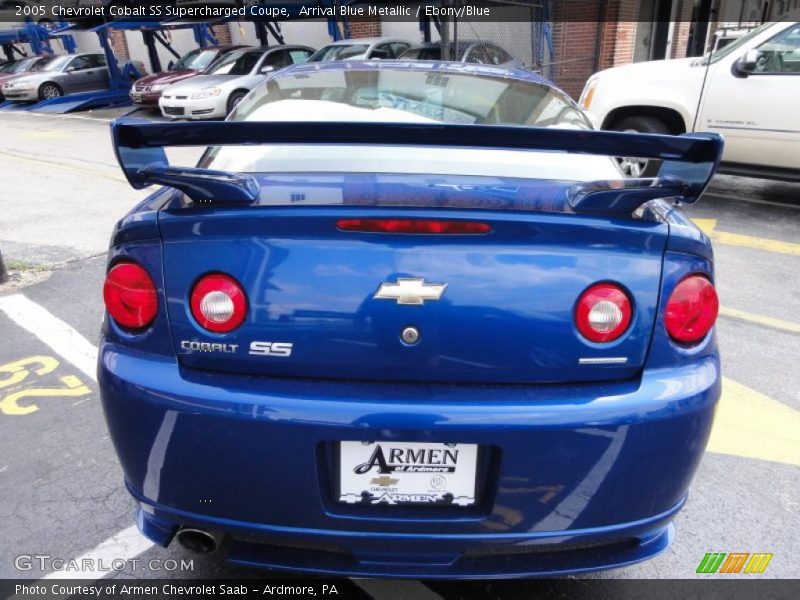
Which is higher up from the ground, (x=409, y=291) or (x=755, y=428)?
(x=409, y=291)

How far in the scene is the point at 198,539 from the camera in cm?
174

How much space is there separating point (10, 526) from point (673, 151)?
103 inches

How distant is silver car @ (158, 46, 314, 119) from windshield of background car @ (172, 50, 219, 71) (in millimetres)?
843

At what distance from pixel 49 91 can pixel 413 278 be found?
21.6 m

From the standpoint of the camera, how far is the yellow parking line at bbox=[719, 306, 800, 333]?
408 centimetres

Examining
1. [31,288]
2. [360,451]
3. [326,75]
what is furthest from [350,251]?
[31,288]

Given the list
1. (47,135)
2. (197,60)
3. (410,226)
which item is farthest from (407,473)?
(197,60)

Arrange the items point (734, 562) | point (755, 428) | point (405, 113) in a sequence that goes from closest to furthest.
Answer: point (734, 562) → point (405, 113) → point (755, 428)

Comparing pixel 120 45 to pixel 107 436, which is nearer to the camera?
pixel 107 436

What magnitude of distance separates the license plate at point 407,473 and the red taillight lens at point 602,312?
423 millimetres

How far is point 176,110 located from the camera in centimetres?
1346

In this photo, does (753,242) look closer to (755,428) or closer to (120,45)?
(755,428)

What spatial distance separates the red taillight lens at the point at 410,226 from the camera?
1.59 meters

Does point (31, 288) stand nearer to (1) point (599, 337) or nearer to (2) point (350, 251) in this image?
(2) point (350, 251)
